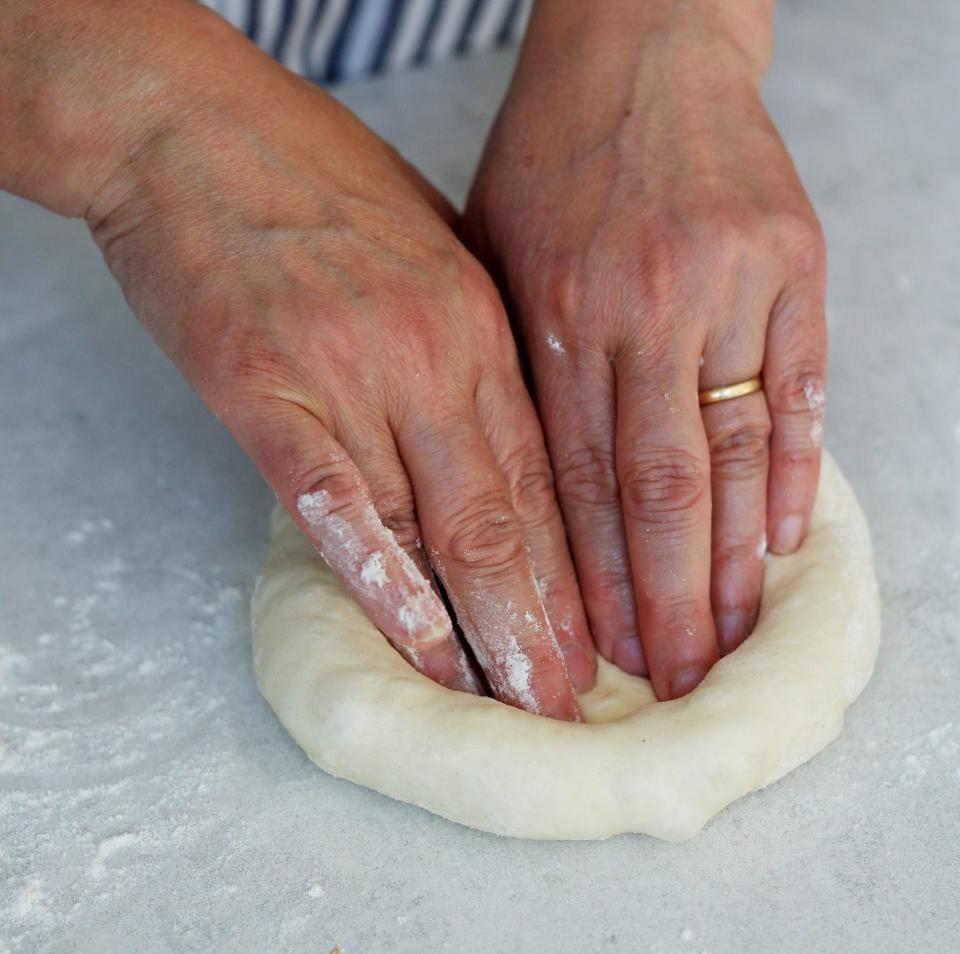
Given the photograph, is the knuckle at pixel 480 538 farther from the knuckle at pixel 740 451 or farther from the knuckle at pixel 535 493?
the knuckle at pixel 740 451

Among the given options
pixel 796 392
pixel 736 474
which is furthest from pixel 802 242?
pixel 736 474

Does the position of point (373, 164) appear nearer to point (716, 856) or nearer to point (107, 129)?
point (107, 129)

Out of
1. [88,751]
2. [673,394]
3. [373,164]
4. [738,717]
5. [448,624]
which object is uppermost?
[373,164]

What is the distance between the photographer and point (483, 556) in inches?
52.2

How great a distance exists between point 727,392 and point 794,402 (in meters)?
0.09

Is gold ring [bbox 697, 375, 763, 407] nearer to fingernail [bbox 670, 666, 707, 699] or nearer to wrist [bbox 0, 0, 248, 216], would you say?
fingernail [bbox 670, 666, 707, 699]

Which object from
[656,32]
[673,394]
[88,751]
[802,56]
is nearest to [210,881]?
[88,751]

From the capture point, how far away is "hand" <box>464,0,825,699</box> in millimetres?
1418

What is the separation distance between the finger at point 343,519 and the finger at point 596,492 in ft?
0.91

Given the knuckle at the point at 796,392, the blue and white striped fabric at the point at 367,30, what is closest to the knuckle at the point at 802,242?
the knuckle at the point at 796,392

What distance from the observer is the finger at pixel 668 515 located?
1.40m

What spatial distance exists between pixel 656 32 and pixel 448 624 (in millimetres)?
914

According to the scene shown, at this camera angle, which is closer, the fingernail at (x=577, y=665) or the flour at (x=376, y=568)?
the flour at (x=376, y=568)

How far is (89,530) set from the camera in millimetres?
1726
